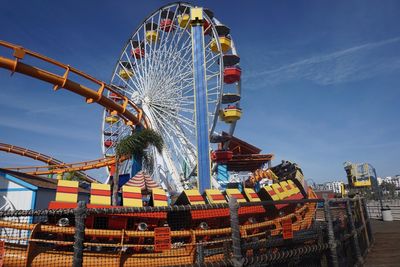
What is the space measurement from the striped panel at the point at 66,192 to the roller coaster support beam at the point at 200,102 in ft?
58.6

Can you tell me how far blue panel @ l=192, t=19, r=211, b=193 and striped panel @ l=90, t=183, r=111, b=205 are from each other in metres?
17.4

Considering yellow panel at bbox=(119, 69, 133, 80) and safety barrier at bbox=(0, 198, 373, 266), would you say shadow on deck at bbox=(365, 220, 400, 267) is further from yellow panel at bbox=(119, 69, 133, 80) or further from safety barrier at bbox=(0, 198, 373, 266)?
yellow panel at bbox=(119, 69, 133, 80)

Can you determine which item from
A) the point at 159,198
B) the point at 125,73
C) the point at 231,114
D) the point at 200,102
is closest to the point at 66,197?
the point at 159,198

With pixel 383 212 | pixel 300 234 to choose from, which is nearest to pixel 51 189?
pixel 300 234

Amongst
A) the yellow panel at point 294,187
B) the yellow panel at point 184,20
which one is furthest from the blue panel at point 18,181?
the yellow panel at point 184,20

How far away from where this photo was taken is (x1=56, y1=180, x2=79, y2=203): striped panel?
5.80 m

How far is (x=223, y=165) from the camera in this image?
120ft

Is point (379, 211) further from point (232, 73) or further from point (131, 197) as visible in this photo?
point (131, 197)

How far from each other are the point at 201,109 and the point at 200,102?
56 centimetres

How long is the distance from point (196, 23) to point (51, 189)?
1818 centimetres

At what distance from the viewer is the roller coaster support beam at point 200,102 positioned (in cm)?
2411

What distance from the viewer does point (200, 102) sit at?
25141mm

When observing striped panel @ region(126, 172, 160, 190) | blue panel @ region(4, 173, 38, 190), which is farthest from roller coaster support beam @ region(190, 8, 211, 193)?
blue panel @ region(4, 173, 38, 190)

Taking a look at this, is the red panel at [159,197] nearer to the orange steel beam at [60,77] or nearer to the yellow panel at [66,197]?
the yellow panel at [66,197]
